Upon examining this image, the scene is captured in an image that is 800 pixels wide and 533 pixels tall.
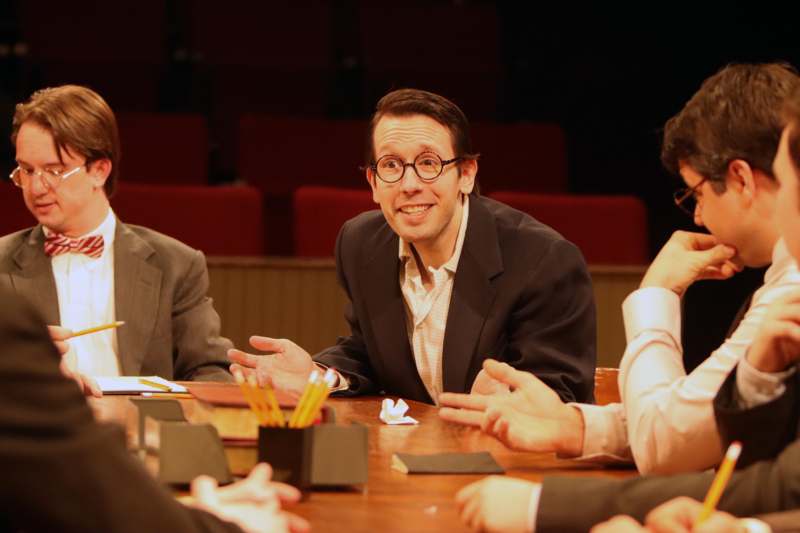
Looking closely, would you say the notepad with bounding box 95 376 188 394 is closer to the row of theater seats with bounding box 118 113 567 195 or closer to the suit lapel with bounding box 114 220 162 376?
the suit lapel with bounding box 114 220 162 376

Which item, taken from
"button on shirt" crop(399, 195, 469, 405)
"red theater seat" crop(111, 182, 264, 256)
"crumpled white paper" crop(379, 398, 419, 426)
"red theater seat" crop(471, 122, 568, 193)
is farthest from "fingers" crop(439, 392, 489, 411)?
"red theater seat" crop(471, 122, 568, 193)

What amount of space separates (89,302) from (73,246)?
0.17 metres

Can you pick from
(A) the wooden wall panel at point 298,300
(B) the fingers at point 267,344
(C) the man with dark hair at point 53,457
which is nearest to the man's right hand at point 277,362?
(B) the fingers at point 267,344

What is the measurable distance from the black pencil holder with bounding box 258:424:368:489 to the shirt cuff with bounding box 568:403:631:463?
20.1 inches

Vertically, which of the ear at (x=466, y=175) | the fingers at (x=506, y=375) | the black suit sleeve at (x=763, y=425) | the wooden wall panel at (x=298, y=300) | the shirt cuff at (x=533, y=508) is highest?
the ear at (x=466, y=175)

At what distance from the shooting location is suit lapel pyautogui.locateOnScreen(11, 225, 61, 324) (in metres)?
3.62

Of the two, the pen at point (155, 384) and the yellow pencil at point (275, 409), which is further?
the pen at point (155, 384)

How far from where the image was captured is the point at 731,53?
6.79 m

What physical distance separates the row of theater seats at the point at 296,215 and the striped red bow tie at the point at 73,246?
1.42 m

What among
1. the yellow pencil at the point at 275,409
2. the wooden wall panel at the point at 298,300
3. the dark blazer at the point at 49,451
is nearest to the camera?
the dark blazer at the point at 49,451

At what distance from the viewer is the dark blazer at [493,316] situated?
10.4 feet

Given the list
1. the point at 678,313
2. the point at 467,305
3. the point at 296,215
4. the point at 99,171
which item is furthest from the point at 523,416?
the point at 296,215

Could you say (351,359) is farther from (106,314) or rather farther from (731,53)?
(731,53)

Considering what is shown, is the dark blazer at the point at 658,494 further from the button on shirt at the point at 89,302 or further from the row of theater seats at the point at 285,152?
the row of theater seats at the point at 285,152
